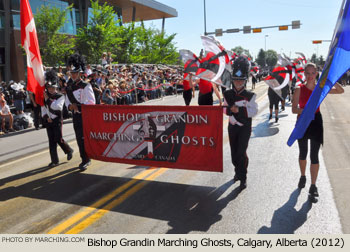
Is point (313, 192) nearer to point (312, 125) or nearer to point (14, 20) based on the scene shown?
point (312, 125)

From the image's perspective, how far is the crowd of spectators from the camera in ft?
41.0

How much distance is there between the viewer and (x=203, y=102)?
9.32 m

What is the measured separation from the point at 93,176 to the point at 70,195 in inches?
37.7

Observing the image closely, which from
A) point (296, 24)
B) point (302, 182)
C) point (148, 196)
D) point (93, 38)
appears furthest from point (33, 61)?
point (296, 24)

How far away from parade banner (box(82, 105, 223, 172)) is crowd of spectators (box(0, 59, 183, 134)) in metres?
1.91

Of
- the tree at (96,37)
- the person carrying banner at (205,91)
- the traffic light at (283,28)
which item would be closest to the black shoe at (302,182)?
the person carrying banner at (205,91)

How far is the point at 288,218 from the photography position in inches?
167

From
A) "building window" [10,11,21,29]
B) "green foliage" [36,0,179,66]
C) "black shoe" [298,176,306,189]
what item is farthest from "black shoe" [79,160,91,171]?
"building window" [10,11,21,29]

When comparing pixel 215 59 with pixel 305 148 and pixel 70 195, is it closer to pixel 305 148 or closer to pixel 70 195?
pixel 305 148

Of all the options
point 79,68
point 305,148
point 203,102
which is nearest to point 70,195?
point 79,68

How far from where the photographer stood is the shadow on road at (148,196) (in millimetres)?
4344

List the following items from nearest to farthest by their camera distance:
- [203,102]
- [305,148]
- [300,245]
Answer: [300,245] < [305,148] < [203,102]

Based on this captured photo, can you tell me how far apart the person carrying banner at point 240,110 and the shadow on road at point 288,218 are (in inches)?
34.8

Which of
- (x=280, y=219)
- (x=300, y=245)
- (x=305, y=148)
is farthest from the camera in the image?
(x=305, y=148)
